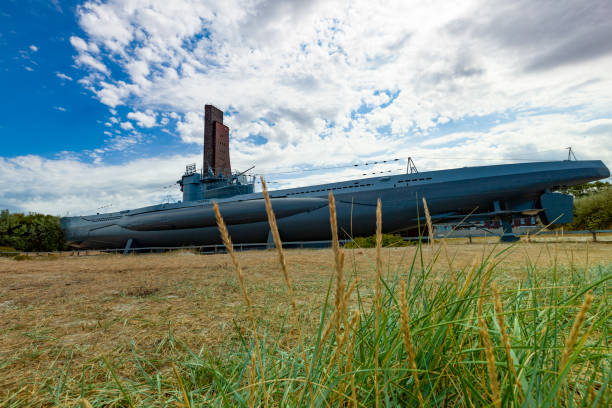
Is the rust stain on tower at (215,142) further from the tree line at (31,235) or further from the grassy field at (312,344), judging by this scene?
the grassy field at (312,344)

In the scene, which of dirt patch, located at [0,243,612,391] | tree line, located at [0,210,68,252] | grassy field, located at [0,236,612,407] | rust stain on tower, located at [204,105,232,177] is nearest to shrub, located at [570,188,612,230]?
dirt patch, located at [0,243,612,391]

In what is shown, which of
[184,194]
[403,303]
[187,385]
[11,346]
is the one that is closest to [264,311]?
[187,385]

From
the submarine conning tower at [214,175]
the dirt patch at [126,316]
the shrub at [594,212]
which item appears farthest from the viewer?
the submarine conning tower at [214,175]

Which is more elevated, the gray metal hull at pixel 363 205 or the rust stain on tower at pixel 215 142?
the rust stain on tower at pixel 215 142

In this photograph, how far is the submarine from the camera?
1288 cm

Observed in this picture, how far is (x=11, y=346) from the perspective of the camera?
199 cm

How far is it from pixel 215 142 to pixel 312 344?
2855 centimetres

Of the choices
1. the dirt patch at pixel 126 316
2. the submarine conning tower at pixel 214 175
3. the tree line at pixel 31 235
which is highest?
the submarine conning tower at pixel 214 175

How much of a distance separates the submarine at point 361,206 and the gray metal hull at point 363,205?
36 mm

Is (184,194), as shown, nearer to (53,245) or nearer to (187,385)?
(53,245)

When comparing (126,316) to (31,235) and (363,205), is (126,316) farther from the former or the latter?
(31,235)

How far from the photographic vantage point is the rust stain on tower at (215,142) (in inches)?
1106

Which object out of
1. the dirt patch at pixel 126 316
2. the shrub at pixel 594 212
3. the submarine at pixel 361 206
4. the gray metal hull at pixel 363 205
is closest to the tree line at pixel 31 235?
the submarine at pixel 361 206

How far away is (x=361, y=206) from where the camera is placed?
1541 cm
